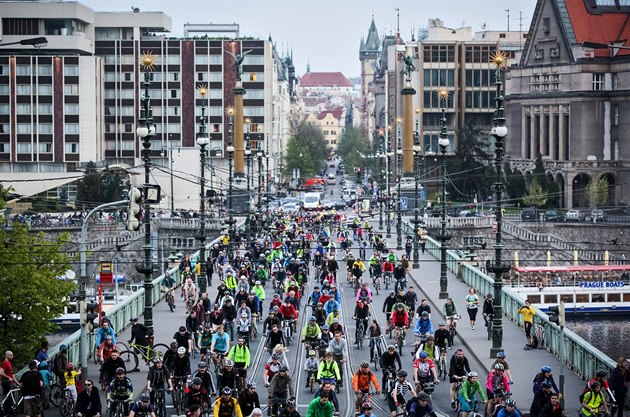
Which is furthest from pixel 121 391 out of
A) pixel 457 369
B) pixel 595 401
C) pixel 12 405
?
pixel 595 401

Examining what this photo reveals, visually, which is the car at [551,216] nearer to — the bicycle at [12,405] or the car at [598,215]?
the car at [598,215]

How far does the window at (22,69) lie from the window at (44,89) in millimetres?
2157

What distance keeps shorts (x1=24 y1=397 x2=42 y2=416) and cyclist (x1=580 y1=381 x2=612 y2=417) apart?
10.0 m

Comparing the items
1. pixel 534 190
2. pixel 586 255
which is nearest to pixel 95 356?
pixel 586 255

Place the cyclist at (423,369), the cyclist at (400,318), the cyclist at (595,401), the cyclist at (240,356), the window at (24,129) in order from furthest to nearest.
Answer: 1. the window at (24,129)
2. the cyclist at (400,318)
3. the cyclist at (240,356)
4. the cyclist at (423,369)
5. the cyclist at (595,401)

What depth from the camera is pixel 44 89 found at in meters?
141

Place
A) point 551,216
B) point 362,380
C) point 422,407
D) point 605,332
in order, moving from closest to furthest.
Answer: point 422,407
point 362,380
point 605,332
point 551,216

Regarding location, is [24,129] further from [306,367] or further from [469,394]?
[469,394]

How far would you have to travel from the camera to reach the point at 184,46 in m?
150

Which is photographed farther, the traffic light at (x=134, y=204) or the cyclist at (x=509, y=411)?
the traffic light at (x=134, y=204)

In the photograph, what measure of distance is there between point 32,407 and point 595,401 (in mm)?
10421

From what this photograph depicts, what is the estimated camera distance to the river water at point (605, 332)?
60.9 meters

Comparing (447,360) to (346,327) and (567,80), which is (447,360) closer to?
(346,327)

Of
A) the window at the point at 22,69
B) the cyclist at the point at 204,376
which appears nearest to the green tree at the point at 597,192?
the window at the point at 22,69
